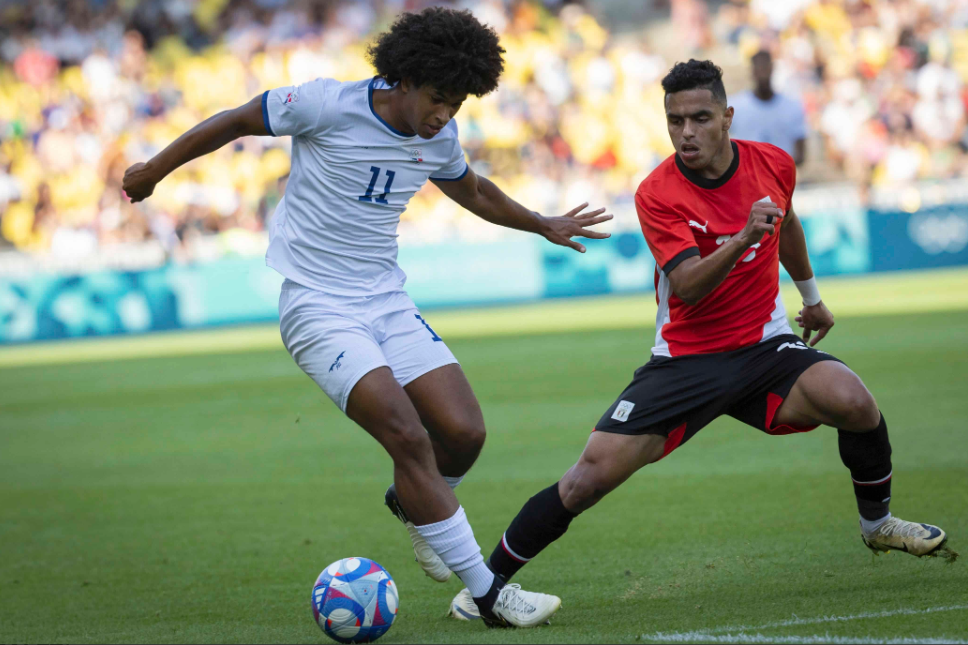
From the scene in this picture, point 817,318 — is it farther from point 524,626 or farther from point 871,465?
point 524,626

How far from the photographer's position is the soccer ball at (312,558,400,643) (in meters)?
4.13

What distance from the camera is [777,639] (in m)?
3.74

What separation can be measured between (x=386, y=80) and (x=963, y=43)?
22.5 meters

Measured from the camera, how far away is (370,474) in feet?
25.8

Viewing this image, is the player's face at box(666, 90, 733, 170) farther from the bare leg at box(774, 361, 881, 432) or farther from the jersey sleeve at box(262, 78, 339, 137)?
the jersey sleeve at box(262, 78, 339, 137)

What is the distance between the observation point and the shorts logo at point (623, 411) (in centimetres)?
452

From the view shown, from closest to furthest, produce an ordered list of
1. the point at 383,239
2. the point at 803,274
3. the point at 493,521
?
1. the point at 383,239
2. the point at 803,274
3. the point at 493,521

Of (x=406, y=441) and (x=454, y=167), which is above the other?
(x=454, y=167)

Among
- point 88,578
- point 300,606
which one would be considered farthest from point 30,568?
point 300,606

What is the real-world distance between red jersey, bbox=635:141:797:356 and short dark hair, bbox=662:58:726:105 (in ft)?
0.98

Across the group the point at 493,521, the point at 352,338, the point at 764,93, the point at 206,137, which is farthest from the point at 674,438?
the point at 764,93

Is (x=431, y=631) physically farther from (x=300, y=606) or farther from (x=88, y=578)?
(x=88, y=578)

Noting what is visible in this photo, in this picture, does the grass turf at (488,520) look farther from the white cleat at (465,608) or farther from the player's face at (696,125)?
the player's face at (696,125)

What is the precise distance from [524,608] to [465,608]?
374 mm
